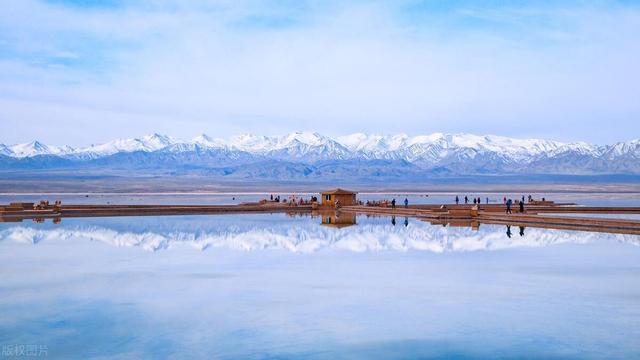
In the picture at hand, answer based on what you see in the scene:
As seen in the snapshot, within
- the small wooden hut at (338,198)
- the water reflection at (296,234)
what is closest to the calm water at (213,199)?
the small wooden hut at (338,198)

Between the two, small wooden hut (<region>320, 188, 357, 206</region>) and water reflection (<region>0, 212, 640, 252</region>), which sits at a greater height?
small wooden hut (<region>320, 188, 357, 206</region>)

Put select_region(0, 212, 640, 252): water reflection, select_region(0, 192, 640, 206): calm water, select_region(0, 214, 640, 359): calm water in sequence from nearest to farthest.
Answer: select_region(0, 214, 640, 359): calm water < select_region(0, 212, 640, 252): water reflection < select_region(0, 192, 640, 206): calm water

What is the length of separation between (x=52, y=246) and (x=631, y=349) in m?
26.1

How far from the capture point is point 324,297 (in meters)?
22.0

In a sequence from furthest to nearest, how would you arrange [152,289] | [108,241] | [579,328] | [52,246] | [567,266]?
[108,241], [52,246], [567,266], [152,289], [579,328]

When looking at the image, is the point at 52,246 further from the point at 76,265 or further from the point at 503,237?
the point at 503,237

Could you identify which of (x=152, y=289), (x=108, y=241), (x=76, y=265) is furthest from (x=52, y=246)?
(x=152, y=289)

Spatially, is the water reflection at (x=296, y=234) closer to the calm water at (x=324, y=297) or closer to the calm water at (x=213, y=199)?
the calm water at (x=324, y=297)

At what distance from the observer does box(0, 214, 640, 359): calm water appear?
1677 centimetres

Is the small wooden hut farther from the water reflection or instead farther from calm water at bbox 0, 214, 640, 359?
calm water at bbox 0, 214, 640, 359

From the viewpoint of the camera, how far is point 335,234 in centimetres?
4250

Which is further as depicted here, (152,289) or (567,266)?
(567,266)

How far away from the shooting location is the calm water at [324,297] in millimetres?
16766

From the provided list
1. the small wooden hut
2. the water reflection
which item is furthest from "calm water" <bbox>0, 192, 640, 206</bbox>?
the water reflection
